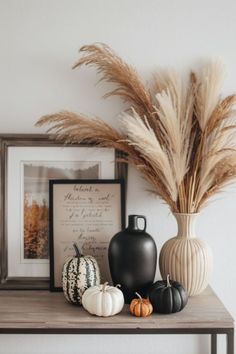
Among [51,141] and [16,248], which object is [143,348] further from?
[51,141]

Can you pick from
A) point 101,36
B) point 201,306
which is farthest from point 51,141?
point 201,306

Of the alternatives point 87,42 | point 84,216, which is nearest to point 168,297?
point 84,216

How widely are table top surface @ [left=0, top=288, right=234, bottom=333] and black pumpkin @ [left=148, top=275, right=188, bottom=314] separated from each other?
1.0 inches

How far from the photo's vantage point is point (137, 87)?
194 centimetres

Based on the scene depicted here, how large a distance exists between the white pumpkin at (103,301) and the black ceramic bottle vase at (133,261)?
10 cm

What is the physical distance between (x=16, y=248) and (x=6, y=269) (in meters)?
0.09

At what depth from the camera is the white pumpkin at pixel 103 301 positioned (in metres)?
1.71

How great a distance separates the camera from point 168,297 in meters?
1.73

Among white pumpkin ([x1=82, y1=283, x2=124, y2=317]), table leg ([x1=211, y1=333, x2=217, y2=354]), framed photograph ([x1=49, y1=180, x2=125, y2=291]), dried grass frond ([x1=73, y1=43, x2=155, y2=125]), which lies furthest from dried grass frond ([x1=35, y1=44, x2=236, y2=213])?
table leg ([x1=211, y1=333, x2=217, y2=354])

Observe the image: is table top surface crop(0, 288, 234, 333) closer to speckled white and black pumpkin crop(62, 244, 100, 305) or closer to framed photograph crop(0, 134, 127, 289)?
speckled white and black pumpkin crop(62, 244, 100, 305)

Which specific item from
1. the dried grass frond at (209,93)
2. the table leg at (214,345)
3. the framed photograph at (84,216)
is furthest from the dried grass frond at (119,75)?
the table leg at (214,345)

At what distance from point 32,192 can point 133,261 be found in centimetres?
52

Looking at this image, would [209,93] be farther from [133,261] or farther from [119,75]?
[133,261]

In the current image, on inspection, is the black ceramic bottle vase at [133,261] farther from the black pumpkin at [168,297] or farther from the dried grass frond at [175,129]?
the dried grass frond at [175,129]
